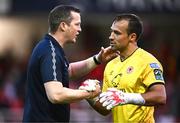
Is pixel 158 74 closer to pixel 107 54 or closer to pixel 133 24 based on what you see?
pixel 133 24

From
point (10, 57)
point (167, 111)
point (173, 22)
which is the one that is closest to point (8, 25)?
point (10, 57)

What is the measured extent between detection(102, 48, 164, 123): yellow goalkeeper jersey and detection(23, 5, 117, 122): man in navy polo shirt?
1.40ft

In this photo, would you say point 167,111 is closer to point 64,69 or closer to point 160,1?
point 160,1

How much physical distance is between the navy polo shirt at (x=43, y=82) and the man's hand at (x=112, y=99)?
45 centimetres

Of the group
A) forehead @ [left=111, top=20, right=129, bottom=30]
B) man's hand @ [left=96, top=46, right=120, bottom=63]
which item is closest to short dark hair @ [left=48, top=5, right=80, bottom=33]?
forehead @ [left=111, top=20, right=129, bottom=30]

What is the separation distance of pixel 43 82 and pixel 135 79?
97 centimetres

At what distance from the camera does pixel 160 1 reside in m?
15.3

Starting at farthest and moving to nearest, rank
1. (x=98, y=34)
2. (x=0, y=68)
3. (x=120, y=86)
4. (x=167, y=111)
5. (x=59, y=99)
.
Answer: (x=98, y=34) → (x=0, y=68) → (x=167, y=111) → (x=120, y=86) → (x=59, y=99)

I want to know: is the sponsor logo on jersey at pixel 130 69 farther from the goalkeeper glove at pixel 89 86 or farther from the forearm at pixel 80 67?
the forearm at pixel 80 67

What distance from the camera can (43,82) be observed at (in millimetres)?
8117

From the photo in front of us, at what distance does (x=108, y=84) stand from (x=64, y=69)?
699 millimetres

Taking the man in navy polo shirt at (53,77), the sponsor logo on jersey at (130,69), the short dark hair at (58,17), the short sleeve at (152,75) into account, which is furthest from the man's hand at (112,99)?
the short dark hair at (58,17)

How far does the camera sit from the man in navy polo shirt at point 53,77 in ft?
26.2

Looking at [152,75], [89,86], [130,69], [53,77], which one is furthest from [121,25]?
[53,77]
